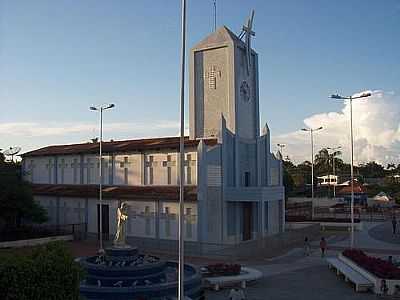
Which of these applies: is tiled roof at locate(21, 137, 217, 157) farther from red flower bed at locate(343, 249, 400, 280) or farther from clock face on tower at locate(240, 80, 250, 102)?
red flower bed at locate(343, 249, 400, 280)

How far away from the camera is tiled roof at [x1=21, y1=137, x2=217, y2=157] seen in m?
40.0

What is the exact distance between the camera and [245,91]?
42.8 m

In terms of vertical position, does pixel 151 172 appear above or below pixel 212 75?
below

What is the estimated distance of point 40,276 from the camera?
12.6 m

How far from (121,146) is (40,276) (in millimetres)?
32131

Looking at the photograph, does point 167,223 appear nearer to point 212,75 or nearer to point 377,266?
point 212,75

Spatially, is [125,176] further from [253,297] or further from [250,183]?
[253,297]

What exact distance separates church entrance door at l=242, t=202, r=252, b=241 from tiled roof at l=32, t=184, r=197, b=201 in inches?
231

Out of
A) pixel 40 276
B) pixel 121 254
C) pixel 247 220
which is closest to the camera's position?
pixel 40 276

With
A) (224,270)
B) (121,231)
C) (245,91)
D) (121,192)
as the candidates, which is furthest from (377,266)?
(121,192)

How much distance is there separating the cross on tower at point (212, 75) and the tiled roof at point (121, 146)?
5.19m

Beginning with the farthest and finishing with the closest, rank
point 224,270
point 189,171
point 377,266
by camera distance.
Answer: point 189,171
point 224,270
point 377,266

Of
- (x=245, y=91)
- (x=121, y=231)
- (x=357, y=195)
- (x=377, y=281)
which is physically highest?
(x=245, y=91)

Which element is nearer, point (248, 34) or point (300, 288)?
point (300, 288)
